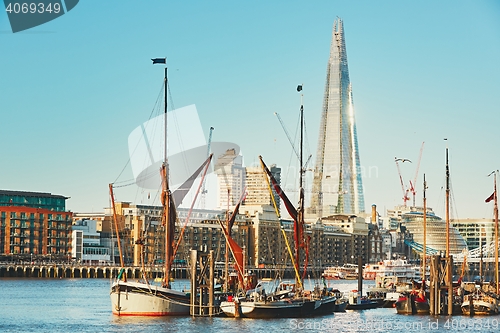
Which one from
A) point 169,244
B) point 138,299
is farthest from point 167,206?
point 138,299

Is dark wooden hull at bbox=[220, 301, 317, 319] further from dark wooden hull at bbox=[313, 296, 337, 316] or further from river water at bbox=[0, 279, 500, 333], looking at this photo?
dark wooden hull at bbox=[313, 296, 337, 316]

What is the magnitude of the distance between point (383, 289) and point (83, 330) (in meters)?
54.4

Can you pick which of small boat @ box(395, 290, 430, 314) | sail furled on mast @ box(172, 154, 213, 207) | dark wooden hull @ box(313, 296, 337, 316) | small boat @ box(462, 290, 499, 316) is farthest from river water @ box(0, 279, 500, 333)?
sail furled on mast @ box(172, 154, 213, 207)

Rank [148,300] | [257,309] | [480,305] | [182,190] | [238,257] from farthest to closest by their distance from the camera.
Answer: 1. [182,190]
2. [238,257]
3. [480,305]
4. [148,300]
5. [257,309]

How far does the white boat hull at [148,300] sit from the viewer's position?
85.0 m

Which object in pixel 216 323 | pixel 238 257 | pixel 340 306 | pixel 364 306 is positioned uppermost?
pixel 238 257

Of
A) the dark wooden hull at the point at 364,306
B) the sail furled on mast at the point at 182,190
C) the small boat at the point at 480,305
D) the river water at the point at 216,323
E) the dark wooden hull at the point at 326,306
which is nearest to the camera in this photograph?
the river water at the point at 216,323

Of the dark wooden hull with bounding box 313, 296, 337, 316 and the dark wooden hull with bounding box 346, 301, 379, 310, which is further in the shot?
the dark wooden hull with bounding box 346, 301, 379, 310

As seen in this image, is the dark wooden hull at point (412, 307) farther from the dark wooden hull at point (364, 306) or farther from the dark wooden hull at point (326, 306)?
the dark wooden hull at point (364, 306)

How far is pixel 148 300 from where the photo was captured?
8488 centimetres

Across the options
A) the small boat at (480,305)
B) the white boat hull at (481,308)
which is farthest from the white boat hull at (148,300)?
the small boat at (480,305)

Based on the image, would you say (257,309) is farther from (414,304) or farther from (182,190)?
(182,190)

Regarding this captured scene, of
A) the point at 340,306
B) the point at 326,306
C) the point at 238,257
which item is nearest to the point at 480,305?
the point at 326,306

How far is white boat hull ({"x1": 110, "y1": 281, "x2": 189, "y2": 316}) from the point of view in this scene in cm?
8500
